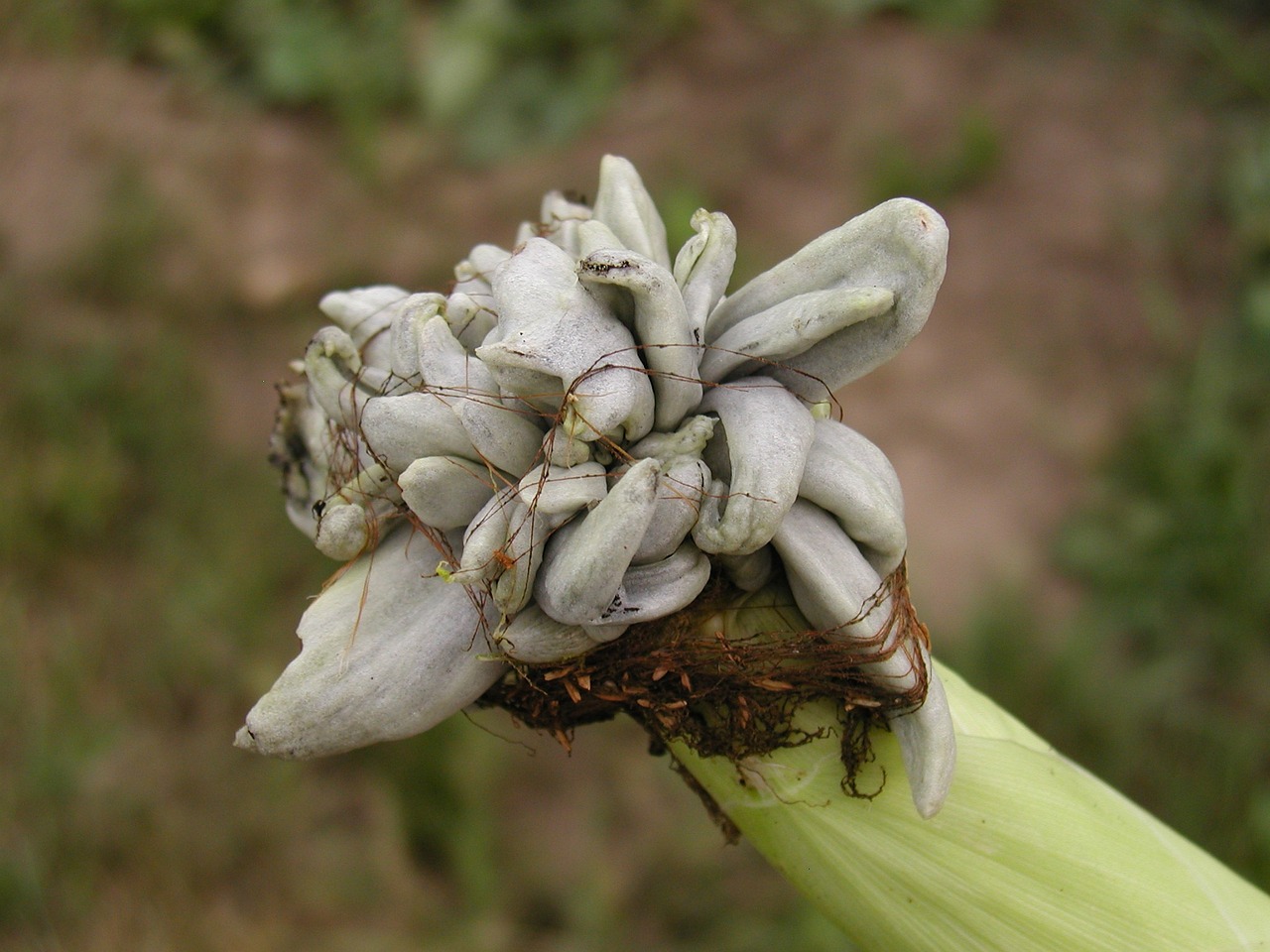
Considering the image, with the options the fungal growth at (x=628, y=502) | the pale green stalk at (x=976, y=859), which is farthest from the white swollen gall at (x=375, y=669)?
the pale green stalk at (x=976, y=859)

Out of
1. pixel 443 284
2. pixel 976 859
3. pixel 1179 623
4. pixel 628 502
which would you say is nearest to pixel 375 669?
pixel 628 502

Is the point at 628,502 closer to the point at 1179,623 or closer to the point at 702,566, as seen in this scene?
the point at 702,566

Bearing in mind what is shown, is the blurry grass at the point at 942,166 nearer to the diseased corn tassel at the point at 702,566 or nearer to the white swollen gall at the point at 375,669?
the diseased corn tassel at the point at 702,566

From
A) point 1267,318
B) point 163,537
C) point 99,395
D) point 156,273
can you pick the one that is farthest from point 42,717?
point 1267,318

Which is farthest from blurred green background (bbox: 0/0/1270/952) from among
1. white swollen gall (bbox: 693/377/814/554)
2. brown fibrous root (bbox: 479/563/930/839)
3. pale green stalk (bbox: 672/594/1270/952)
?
white swollen gall (bbox: 693/377/814/554)

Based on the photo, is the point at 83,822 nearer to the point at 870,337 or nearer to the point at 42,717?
the point at 42,717

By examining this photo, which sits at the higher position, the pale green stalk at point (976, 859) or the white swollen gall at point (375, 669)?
the white swollen gall at point (375, 669)
